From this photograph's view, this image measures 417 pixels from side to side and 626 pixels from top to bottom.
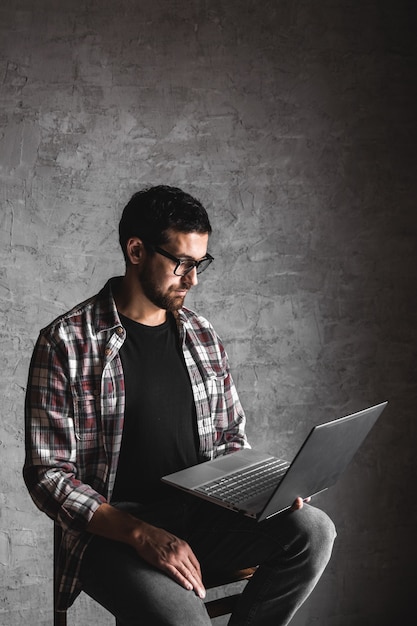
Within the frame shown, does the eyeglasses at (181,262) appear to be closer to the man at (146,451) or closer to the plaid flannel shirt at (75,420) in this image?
the man at (146,451)

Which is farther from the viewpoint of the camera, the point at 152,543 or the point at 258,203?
the point at 258,203

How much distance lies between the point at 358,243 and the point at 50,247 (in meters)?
1.01

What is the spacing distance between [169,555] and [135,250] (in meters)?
0.71

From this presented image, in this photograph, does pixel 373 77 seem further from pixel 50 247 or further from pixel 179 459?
pixel 179 459

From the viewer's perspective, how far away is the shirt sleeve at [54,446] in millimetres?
1618

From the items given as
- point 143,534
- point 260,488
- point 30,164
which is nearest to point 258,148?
point 30,164

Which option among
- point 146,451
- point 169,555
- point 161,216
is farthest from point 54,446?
point 161,216

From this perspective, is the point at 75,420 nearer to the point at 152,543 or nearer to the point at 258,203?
the point at 152,543

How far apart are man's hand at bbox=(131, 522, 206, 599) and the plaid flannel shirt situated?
0.12 meters

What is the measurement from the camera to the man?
1578 mm

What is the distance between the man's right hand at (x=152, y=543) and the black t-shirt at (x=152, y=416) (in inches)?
6.3

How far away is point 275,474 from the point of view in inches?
69.0

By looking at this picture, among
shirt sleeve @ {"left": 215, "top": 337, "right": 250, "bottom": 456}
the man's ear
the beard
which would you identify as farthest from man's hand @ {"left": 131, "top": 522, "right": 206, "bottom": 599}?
the man's ear

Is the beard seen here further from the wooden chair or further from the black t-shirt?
the wooden chair
